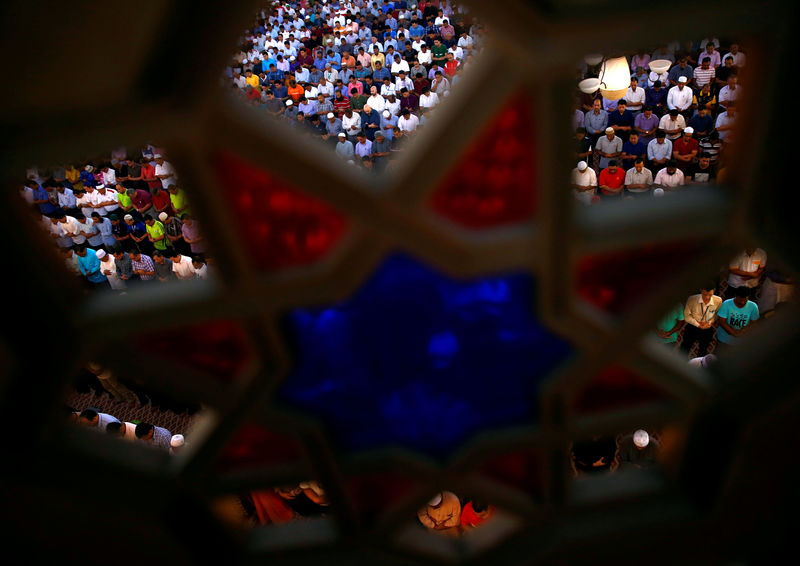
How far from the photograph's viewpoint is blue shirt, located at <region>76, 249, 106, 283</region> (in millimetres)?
8219

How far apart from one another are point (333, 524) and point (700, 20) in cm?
186

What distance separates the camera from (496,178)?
1.40 m

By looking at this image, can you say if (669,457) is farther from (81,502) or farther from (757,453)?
(81,502)

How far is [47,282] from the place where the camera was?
1392 millimetres

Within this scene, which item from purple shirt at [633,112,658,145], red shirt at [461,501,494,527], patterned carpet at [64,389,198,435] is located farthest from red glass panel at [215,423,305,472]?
purple shirt at [633,112,658,145]

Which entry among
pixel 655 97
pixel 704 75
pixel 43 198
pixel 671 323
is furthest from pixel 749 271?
pixel 43 198

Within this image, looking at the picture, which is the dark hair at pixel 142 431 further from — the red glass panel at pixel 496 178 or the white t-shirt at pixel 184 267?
the red glass panel at pixel 496 178

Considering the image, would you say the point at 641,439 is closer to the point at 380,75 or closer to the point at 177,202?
the point at 177,202

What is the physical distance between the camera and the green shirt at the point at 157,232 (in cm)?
897

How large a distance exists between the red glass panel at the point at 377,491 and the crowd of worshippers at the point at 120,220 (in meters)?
6.21

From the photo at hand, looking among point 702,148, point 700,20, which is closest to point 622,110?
point 702,148

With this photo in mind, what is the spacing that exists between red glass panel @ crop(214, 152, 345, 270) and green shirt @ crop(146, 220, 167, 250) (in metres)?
8.19

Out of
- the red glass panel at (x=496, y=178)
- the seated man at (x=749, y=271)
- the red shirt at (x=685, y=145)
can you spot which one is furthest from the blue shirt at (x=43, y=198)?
the red glass panel at (x=496, y=178)

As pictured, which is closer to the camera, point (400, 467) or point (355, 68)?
point (400, 467)
